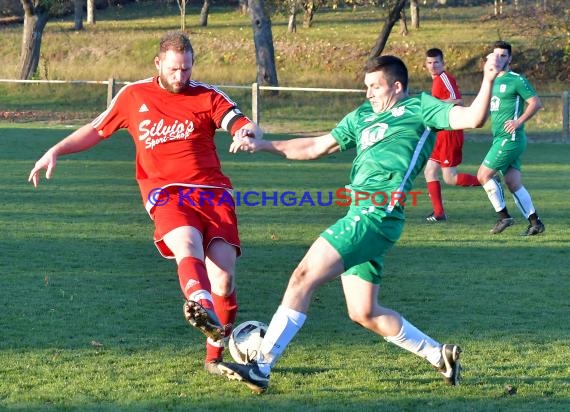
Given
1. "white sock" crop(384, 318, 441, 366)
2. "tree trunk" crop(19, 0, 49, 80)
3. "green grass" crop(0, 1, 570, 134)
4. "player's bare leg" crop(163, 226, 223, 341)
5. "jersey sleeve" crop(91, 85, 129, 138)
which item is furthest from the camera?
"tree trunk" crop(19, 0, 49, 80)

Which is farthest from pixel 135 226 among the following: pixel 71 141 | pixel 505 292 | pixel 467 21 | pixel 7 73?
pixel 467 21

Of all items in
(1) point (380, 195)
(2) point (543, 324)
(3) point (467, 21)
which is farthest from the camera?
(3) point (467, 21)

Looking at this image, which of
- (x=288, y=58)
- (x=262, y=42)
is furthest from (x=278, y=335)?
(x=288, y=58)

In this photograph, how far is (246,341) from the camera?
5.96m

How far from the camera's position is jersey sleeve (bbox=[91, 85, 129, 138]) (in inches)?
255

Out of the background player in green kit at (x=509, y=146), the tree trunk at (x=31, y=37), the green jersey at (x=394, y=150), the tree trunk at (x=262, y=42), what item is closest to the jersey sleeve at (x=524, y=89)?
the background player in green kit at (x=509, y=146)

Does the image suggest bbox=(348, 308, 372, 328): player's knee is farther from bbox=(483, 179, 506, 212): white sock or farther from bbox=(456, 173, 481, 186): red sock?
bbox=(456, 173, 481, 186): red sock

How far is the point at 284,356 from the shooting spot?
6.53 meters

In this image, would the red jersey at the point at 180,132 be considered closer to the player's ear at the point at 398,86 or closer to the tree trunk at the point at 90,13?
the player's ear at the point at 398,86

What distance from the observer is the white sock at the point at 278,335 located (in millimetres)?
5527

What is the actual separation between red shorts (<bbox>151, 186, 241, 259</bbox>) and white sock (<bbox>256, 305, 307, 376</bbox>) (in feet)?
2.56

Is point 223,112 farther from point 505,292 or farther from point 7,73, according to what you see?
point 7,73

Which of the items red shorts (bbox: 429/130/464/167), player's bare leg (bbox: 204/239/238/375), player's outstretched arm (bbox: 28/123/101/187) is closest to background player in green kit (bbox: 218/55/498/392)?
player's bare leg (bbox: 204/239/238/375)

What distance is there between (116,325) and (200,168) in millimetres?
1633
